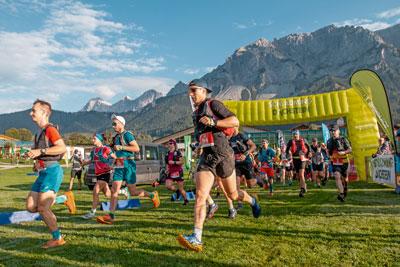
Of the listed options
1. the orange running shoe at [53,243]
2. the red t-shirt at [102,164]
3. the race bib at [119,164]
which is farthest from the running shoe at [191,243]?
the red t-shirt at [102,164]

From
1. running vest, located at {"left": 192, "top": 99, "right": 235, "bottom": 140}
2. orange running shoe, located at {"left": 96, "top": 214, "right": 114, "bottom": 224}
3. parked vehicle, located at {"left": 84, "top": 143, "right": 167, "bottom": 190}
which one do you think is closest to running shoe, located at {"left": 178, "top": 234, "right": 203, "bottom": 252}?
running vest, located at {"left": 192, "top": 99, "right": 235, "bottom": 140}

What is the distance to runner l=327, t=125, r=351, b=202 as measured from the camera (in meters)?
9.86

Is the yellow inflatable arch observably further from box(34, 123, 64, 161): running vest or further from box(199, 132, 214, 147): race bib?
box(34, 123, 64, 161): running vest

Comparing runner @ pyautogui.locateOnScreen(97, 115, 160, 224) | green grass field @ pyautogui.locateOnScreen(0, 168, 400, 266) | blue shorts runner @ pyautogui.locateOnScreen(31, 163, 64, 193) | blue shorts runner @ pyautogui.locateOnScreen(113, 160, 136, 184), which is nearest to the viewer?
green grass field @ pyautogui.locateOnScreen(0, 168, 400, 266)

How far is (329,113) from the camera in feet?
57.5

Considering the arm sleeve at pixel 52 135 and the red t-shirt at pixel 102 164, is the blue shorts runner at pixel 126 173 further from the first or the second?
the arm sleeve at pixel 52 135

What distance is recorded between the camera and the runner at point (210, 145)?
15.9 ft

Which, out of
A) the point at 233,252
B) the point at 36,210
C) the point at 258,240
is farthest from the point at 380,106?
the point at 36,210

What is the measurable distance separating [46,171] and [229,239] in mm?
2996

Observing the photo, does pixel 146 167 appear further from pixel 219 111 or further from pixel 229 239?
pixel 219 111

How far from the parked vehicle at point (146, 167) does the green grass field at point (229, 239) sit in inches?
291

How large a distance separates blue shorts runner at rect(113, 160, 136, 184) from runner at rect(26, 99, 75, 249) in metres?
2.14

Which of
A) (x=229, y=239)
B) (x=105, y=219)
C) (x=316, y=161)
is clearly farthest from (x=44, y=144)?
(x=316, y=161)

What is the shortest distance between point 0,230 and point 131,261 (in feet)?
11.9
